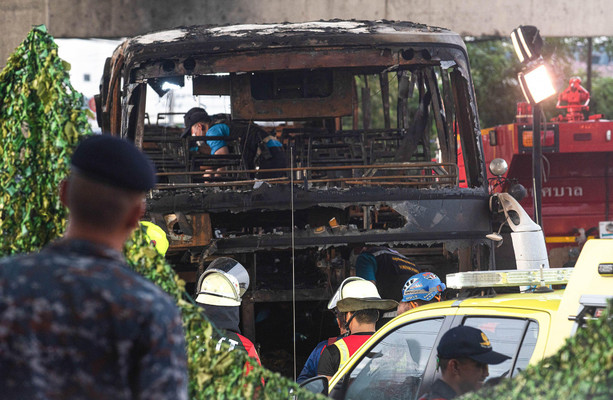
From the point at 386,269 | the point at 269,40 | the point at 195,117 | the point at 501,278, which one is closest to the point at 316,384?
the point at 501,278

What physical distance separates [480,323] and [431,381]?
0.35 m

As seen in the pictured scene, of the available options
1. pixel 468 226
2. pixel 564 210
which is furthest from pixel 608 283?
pixel 564 210

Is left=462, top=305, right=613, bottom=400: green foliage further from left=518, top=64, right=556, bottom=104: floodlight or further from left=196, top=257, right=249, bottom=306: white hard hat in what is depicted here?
left=518, top=64, right=556, bottom=104: floodlight

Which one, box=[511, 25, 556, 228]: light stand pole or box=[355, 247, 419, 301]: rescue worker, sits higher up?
box=[511, 25, 556, 228]: light stand pole

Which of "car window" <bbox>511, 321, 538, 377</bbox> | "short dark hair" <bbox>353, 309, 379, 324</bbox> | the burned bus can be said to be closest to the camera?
"car window" <bbox>511, 321, 538, 377</bbox>

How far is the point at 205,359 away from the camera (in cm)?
308

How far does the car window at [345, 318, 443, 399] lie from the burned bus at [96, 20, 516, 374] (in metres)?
2.35

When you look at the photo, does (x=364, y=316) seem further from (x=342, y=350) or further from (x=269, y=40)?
(x=269, y=40)

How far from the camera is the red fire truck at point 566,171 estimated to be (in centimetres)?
1241

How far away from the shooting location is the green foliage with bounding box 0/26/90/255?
3.24 m

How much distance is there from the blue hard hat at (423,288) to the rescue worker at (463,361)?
2.64 meters

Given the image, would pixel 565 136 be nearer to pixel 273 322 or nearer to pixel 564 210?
pixel 564 210

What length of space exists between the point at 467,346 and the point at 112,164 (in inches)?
77.9

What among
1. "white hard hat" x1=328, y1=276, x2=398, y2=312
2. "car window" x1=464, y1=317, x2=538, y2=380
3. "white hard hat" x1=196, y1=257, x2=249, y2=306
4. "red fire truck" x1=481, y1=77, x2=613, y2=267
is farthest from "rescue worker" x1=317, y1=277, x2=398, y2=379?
"red fire truck" x1=481, y1=77, x2=613, y2=267
